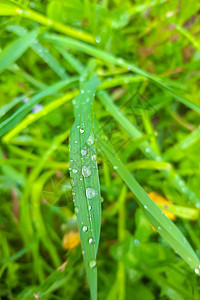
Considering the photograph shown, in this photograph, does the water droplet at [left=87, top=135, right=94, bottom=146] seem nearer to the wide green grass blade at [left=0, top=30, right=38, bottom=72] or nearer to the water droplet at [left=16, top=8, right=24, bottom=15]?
the wide green grass blade at [left=0, top=30, right=38, bottom=72]

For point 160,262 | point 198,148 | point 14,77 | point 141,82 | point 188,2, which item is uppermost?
point 14,77

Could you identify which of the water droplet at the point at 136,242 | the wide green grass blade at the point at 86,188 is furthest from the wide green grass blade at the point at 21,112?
the water droplet at the point at 136,242

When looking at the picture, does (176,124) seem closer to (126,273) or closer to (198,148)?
(198,148)

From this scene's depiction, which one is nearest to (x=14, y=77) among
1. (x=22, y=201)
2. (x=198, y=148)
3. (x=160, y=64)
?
(x=22, y=201)

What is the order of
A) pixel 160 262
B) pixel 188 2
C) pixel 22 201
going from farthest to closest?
pixel 188 2 → pixel 22 201 → pixel 160 262

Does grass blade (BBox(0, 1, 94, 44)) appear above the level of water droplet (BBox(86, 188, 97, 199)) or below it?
above

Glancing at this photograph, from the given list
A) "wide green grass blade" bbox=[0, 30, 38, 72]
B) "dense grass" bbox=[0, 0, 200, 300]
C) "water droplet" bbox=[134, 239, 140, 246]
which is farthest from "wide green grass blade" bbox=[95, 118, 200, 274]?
"wide green grass blade" bbox=[0, 30, 38, 72]

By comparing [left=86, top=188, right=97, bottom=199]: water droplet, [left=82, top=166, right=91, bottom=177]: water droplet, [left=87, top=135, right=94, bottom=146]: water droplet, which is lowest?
[left=86, top=188, right=97, bottom=199]: water droplet
